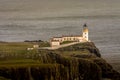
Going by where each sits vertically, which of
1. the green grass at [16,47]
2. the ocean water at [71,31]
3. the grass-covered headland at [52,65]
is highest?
the ocean water at [71,31]

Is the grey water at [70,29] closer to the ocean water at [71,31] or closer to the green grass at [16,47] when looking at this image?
the ocean water at [71,31]

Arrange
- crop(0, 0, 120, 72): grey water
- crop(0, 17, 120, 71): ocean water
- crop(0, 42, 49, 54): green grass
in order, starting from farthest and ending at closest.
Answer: crop(0, 0, 120, 72): grey water, crop(0, 17, 120, 71): ocean water, crop(0, 42, 49, 54): green grass

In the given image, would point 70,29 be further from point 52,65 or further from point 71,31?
point 52,65

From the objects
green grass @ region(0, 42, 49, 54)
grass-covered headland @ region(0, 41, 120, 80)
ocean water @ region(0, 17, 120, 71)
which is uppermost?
ocean water @ region(0, 17, 120, 71)

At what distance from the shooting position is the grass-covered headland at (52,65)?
75.8 meters

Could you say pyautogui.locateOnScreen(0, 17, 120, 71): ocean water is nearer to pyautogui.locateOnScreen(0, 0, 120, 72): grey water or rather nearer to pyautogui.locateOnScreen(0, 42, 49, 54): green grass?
pyautogui.locateOnScreen(0, 0, 120, 72): grey water

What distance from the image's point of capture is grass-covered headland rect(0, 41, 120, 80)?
75.8 meters

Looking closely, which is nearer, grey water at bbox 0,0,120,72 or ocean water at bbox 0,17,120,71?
ocean water at bbox 0,17,120,71

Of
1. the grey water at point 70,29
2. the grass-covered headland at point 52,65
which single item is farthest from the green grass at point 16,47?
the grey water at point 70,29

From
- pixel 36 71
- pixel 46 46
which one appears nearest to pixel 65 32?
pixel 46 46

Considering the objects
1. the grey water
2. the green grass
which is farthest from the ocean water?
the green grass

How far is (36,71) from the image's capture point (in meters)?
75.9

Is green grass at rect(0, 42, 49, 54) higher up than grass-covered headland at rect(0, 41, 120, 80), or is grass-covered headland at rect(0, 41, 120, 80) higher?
green grass at rect(0, 42, 49, 54)

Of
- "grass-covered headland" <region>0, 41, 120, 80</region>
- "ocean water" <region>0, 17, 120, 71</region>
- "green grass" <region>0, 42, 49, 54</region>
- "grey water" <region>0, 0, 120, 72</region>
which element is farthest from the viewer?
"grey water" <region>0, 0, 120, 72</region>
